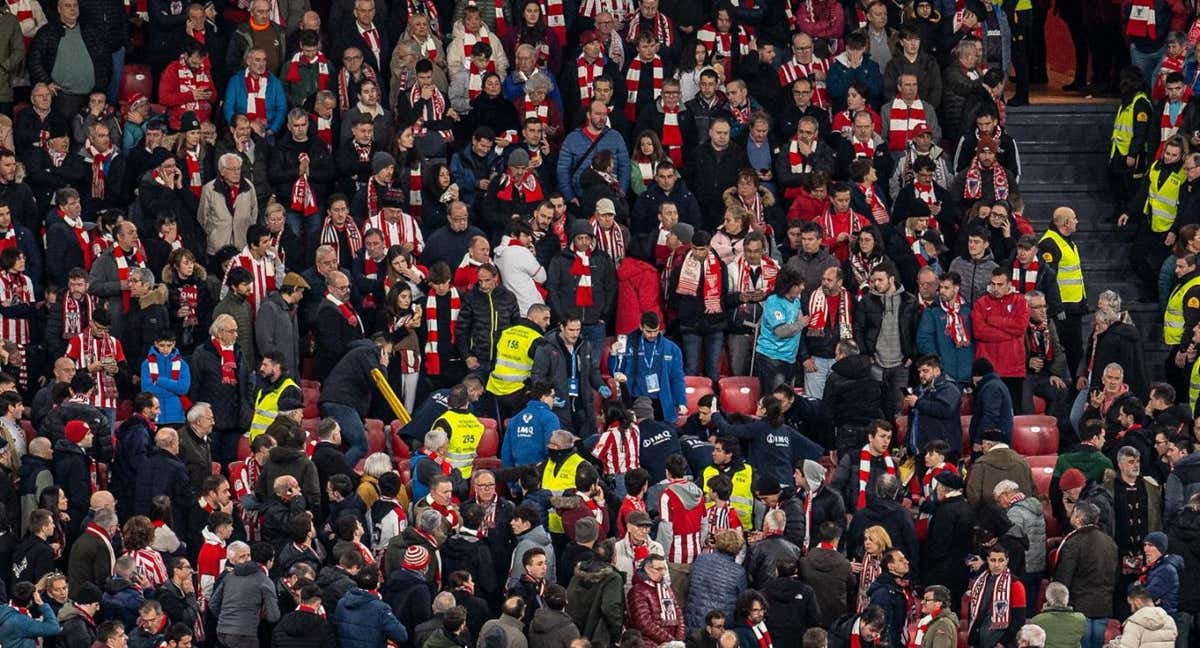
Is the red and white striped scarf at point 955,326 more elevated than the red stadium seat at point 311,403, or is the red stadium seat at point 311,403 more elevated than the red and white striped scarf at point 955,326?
the red and white striped scarf at point 955,326

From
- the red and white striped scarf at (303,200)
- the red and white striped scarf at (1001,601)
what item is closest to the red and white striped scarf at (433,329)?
the red and white striped scarf at (303,200)

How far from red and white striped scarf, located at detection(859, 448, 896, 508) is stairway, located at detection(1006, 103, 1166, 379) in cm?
505

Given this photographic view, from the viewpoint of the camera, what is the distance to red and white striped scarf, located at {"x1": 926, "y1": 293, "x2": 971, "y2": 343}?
2328cm

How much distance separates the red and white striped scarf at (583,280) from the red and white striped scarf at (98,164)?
4277 mm

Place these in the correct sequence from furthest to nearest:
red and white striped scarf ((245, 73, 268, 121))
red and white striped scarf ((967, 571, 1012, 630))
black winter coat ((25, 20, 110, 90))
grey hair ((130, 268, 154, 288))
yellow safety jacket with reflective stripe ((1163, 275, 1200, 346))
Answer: black winter coat ((25, 20, 110, 90)) → red and white striped scarf ((245, 73, 268, 121)) → yellow safety jacket with reflective stripe ((1163, 275, 1200, 346)) → grey hair ((130, 268, 154, 288)) → red and white striped scarf ((967, 571, 1012, 630))

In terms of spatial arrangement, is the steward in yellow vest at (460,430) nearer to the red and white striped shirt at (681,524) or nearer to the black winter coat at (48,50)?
the red and white striped shirt at (681,524)

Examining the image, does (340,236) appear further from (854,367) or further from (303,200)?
(854,367)

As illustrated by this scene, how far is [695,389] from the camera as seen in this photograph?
75.9 feet

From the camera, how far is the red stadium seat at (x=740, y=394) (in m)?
23.2

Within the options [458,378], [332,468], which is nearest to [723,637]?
[332,468]

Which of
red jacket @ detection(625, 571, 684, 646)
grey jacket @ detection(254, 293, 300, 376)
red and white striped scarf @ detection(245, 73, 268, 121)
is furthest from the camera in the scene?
red and white striped scarf @ detection(245, 73, 268, 121)

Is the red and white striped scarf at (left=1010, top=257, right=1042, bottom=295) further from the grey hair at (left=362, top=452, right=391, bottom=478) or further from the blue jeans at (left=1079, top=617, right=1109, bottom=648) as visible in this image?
the grey hair at (left=362, top=452, right=391, bottom=478)

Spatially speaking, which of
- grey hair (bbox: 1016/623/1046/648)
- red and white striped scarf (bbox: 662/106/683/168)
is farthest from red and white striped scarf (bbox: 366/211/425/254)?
grey hair (bbox: 1016/623/1046/648)

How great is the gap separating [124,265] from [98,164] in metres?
1.86
